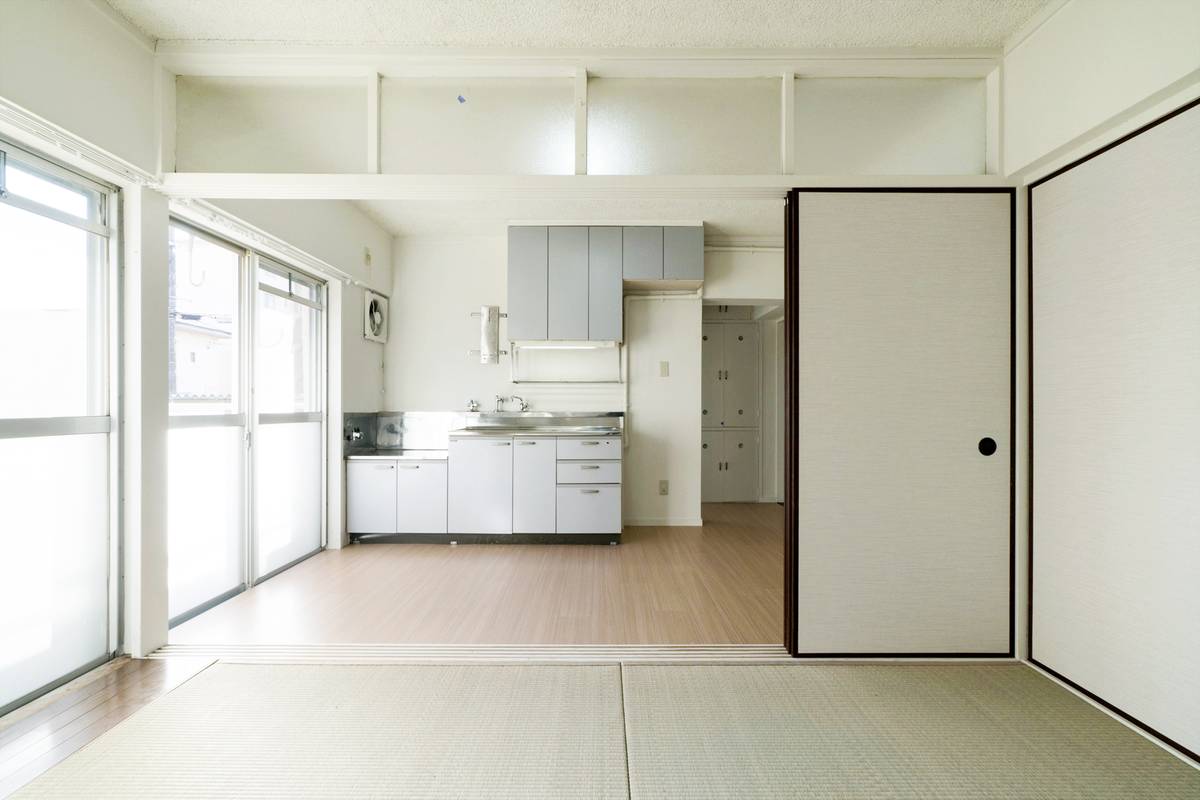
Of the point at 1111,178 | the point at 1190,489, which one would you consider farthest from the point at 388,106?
the point at 1190,489

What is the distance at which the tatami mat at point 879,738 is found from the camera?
149 centimetres

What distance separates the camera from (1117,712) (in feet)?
5.98

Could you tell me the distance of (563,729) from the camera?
1738 millimetres

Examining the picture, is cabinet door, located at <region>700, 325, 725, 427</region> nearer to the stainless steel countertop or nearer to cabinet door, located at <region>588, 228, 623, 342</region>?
cabinet door, located at <region>588, 228, 623, 342</region>

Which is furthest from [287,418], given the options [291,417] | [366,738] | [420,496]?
[366,738]

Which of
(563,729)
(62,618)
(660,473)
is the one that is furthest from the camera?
(660,473)

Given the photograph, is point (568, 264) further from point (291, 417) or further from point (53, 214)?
point (53, 214)

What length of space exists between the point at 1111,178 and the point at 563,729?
8.81 ft

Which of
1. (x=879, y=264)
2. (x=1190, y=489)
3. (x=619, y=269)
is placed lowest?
(x=1190, y=489)

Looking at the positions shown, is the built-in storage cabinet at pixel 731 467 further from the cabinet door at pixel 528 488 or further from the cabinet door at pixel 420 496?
the cabinet door at pixel 420 496

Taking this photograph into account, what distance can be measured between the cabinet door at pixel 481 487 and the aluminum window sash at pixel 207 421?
55.6 inches

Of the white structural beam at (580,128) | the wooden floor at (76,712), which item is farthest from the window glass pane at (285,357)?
→ the white structural beam at (580,128)

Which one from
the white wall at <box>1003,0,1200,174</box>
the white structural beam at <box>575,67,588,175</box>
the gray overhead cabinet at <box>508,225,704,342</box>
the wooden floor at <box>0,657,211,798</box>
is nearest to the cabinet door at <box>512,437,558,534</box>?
the gray overhead cabinet at <box>508,225,704,342</box>

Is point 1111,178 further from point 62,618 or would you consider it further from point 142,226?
point 62,618
